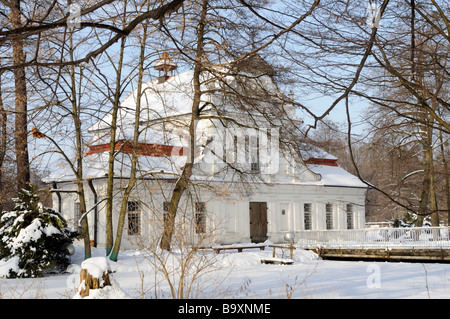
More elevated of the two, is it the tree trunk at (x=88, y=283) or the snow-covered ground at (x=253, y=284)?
the tree trunk at (x=88, y=283)

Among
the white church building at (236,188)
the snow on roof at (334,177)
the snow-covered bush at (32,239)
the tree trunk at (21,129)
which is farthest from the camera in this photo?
the snow on roof at (334,177)

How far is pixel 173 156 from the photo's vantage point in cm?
2805

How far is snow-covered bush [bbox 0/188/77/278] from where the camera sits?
1471 centimetres

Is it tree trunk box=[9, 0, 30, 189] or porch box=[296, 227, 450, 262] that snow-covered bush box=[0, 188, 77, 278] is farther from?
porch box=[296, 227, 450, 262]

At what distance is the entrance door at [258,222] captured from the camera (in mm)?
30078

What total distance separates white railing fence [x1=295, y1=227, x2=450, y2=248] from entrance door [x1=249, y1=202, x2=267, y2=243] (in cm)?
238

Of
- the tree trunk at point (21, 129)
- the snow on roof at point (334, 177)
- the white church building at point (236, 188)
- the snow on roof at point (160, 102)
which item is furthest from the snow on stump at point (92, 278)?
the snow on roof at point (334, 177)

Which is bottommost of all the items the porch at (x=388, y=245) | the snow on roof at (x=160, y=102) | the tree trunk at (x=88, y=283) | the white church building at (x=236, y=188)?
the porch at (x=388, y=245)

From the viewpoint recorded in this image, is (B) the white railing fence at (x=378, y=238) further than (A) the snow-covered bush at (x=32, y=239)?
Yes

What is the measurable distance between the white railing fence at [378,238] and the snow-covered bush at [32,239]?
1237 centimetres

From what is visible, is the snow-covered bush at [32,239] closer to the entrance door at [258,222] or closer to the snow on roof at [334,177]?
the entrance door at [258,222]
